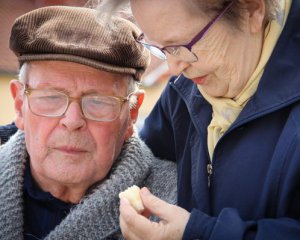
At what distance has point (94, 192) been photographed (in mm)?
2186

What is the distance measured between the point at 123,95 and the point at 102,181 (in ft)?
1.32

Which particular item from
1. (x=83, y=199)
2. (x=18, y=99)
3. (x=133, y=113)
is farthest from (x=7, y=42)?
(x=83, y=199)

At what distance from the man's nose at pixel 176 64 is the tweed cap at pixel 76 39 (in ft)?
1.43

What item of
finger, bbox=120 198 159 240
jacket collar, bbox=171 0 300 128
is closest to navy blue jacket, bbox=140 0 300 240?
jacket collar, bbox=171 0 300 128

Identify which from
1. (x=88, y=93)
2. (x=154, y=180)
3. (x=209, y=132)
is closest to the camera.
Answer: (x=209, y=132)

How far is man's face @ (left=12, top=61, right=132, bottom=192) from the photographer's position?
2.08 m

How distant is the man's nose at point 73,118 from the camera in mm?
2061

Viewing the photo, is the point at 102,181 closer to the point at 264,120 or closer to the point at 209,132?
the point at 209,132

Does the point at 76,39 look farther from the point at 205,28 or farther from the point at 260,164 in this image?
the point at 260,164

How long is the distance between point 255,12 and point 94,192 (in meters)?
1.07

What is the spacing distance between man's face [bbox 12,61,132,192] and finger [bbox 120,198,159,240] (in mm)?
494

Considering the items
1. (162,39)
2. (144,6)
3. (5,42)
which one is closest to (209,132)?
(162,39)

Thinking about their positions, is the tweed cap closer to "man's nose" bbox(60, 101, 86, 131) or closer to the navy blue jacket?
"man's nose" bbox(60, 101, 86, 131)

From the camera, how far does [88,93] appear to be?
2105 millimetres
